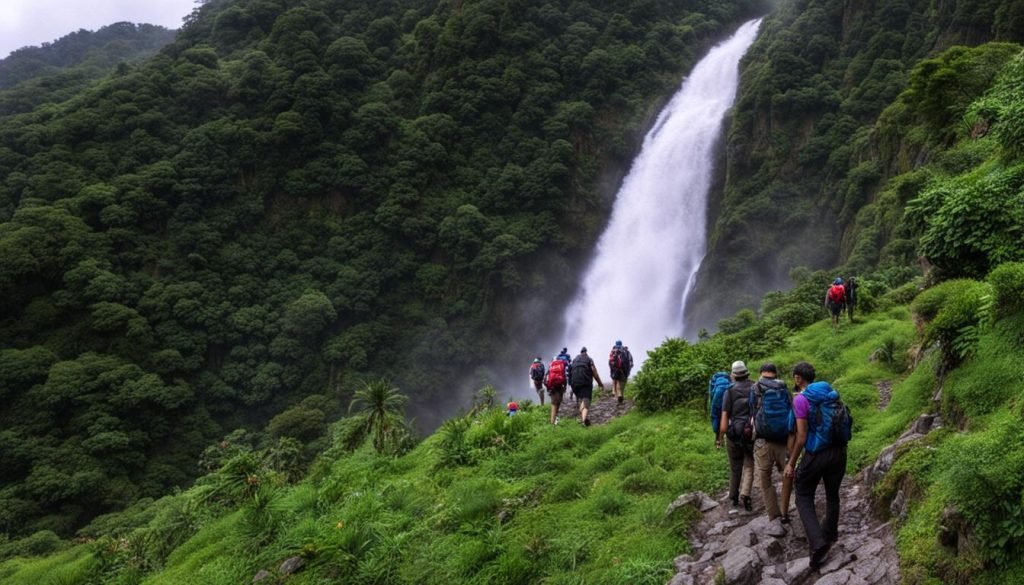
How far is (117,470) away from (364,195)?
24.0 meters

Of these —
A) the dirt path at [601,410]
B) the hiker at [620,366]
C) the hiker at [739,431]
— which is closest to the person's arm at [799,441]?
the hiker at [739,431]

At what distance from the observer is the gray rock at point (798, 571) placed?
4730mm

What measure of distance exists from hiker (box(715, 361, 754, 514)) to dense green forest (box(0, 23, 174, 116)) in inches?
2476

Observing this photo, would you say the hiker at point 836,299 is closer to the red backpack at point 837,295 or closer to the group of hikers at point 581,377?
the red backpack at point 837,295

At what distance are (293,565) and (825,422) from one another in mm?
6984

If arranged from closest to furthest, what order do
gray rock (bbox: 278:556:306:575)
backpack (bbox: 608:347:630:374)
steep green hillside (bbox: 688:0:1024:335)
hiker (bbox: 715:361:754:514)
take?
hiker (bbox: 715:361:754:514) → gray rock (bbox: 278:556:306:575) → backpack (bbox: 608:347:630:374) → steep green hillside (bbox: 688:0:1024:335)

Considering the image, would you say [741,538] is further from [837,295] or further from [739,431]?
[837,295]

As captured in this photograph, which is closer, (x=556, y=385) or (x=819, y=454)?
(x=819, y=454)

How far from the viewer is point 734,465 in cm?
627

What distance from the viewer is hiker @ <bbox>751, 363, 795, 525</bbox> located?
5.38m

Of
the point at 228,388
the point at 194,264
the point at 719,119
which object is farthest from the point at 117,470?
the point at 719,119

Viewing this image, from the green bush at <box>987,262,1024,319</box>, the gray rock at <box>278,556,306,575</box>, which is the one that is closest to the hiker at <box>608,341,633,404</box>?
the gray rock at <box>278,556,306,575</box>

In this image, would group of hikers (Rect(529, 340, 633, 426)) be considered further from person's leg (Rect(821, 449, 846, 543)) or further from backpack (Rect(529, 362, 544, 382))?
person's leg (Rect(821, 449, 846, 543))

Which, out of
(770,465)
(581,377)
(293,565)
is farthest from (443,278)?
(770,465)
